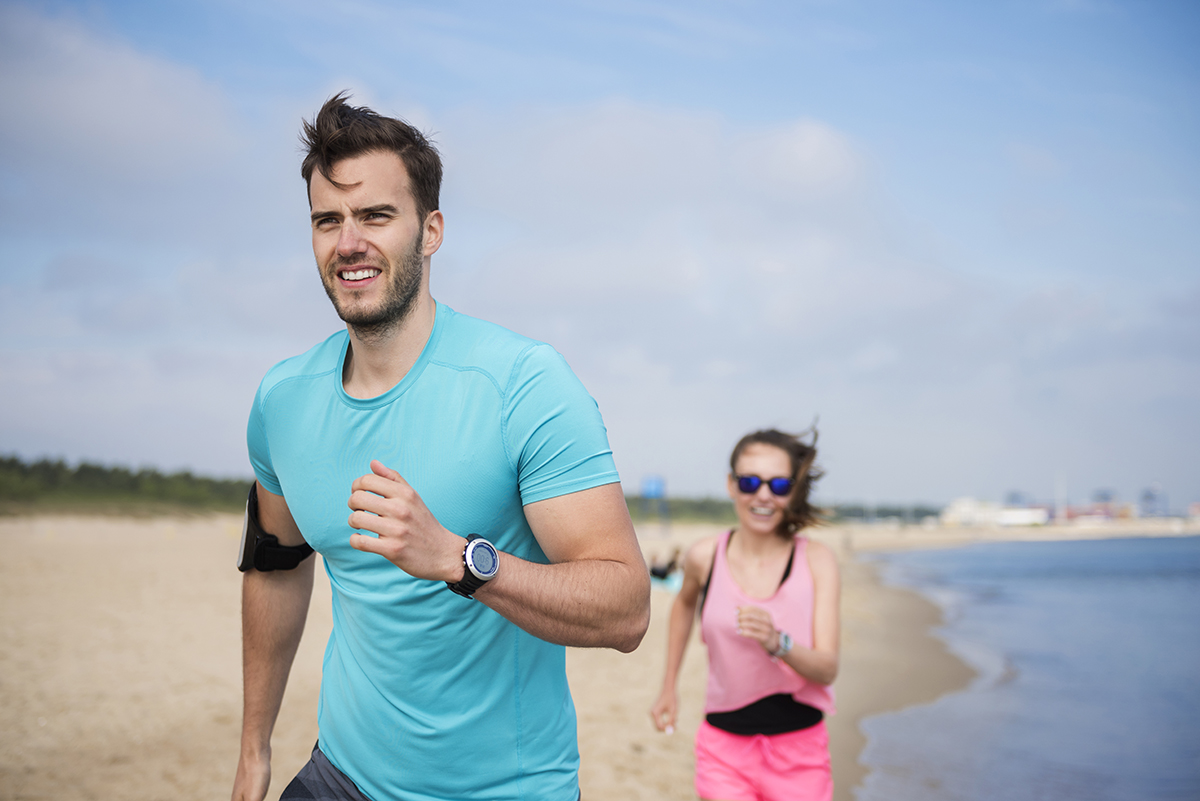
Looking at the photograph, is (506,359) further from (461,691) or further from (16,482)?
(16,482)

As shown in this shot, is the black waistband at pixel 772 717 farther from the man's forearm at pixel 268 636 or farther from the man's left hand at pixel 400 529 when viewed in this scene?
the man's left hand at pixel 400 529

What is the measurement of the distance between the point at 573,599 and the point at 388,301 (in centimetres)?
90

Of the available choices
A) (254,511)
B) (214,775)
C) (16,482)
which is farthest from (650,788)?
(16,482)

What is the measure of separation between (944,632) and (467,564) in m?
17.9

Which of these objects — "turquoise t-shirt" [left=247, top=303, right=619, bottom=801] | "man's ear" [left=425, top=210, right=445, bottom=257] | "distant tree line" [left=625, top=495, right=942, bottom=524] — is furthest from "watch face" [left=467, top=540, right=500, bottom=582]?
"distant tree line" [left=625, top=495, right=942, bottom=524]

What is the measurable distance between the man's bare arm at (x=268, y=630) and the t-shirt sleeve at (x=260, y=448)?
0.05 m

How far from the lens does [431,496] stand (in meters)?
1.91

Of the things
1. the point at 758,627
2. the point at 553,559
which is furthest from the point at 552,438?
the point at 758,627

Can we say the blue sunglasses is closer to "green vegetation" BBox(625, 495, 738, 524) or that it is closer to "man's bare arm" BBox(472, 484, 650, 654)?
"man's bare arm" BBox(472, 484, 650, 654)

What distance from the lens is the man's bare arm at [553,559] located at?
1.54 m

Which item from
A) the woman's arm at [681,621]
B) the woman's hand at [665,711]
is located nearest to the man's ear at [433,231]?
the woman's arm at [681,621]

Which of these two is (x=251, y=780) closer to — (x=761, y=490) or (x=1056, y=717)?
(x=761, y=490)

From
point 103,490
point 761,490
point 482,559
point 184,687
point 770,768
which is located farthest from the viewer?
point 103,490

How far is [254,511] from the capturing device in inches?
103
